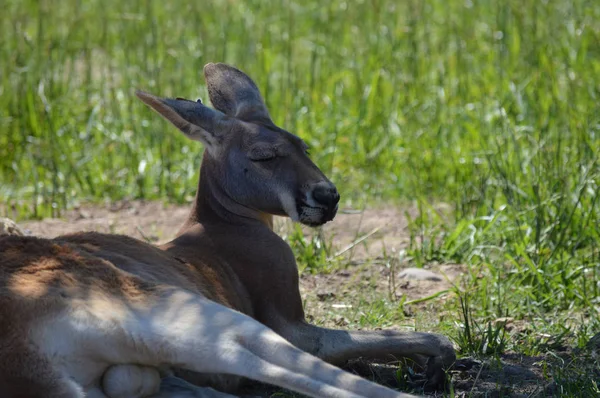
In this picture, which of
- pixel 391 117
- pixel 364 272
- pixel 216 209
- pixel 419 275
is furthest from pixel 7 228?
pixel 391 117

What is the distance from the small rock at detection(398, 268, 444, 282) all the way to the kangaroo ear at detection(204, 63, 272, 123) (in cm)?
126

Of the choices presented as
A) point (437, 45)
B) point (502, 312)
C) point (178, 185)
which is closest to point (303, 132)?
point (178, 185)

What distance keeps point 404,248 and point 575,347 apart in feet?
5.61

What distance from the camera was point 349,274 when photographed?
20.9 feet

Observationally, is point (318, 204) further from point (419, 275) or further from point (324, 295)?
point (419, 275)

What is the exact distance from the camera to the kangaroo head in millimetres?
5078

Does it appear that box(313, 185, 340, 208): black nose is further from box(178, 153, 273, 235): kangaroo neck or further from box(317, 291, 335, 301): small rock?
box(317, 291, 335, 301): small rock

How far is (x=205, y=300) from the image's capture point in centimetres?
426

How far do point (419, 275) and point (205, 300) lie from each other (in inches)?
86.0

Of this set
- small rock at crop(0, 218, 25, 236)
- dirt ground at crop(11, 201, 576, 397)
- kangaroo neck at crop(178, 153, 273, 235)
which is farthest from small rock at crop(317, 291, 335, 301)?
small rock at crop(0, 218, 25, 236)

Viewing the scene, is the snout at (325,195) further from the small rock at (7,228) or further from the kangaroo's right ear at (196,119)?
the small rock at (7,228)

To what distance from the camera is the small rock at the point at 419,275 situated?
6184 mm

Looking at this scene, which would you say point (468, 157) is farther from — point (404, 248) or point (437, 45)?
point (437, 45)

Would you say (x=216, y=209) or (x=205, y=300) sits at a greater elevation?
(x=216, y=209)
